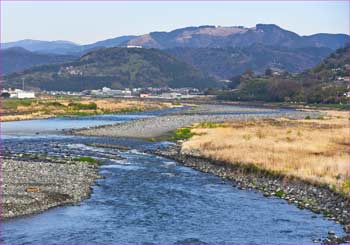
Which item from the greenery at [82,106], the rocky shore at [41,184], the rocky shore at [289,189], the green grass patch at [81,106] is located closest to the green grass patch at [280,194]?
the rocky shore at [289,189]

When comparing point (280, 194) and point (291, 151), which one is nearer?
point (280, 194)

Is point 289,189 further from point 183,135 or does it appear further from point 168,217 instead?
point 183,135

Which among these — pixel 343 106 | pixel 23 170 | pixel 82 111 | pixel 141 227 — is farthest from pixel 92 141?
pixel 343 106

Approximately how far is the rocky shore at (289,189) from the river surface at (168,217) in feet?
2.26

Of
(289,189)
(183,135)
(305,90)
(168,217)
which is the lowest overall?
(168,217)

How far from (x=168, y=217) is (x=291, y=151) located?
797 inches

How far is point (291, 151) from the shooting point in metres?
41.6

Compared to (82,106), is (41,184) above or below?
below

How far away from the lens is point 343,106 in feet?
436

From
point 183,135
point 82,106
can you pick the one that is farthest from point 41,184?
point 82,106

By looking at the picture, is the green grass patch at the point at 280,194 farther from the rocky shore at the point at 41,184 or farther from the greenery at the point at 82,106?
the greenery at the point at 82,106

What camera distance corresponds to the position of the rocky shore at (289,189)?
2411 cm

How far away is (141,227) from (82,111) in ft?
318

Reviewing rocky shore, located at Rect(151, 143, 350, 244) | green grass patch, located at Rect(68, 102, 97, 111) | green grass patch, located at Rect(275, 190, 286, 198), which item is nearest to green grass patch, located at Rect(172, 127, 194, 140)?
rocky shore, located at Rect(151, 143, 350, 244)
